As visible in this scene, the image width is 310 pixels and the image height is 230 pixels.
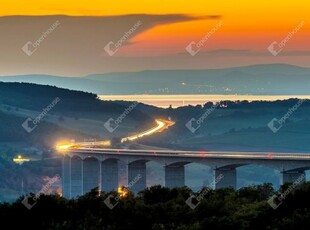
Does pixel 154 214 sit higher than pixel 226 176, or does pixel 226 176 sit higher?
pixel 226 176

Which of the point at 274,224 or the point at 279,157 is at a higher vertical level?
the point at 279,157

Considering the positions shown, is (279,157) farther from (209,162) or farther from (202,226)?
Answer: (202,226)

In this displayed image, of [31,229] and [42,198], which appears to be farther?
[42,198]

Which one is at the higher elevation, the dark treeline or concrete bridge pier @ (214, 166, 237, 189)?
concrete bridge pier @ (214, 166, 237, 189)

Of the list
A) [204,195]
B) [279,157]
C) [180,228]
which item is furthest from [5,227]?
[279,157]

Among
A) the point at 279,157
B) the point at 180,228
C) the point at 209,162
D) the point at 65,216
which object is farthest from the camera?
the point at 209,162

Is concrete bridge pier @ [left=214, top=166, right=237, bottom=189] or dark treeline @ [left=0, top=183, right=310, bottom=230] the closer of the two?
dark treeline @ [left=0, top=183, right=310, bottom=230]

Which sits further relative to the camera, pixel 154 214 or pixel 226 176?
pixel 226 176

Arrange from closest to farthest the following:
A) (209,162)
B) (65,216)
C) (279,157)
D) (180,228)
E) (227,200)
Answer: (180,228)
(65,216)
(227,200)
(279,157)
(209,162)
